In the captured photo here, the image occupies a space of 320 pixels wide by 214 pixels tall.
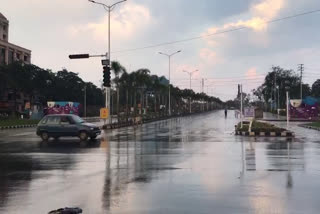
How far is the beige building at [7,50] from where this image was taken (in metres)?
104

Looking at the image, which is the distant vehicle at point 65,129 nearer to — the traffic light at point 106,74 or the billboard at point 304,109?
the traffic light at point 106,74

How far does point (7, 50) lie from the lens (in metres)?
106

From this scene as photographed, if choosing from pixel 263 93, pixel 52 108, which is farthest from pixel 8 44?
pixel 263 93

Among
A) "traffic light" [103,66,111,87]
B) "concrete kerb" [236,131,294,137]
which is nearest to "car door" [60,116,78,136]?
"traffic light" [103,66,111,87]

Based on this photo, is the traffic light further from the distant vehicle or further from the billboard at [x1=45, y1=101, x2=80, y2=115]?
the billboard at [x1=45, y1=101, x2=80, y2=115]

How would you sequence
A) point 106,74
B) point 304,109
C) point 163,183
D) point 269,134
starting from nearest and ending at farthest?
point 163,183, point 269,134, point 106,74, point 304,109

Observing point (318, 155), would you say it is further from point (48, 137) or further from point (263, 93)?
point (263, 93)

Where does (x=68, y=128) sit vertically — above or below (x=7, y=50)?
below

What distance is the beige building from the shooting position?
10431cm

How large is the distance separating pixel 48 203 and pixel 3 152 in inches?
448

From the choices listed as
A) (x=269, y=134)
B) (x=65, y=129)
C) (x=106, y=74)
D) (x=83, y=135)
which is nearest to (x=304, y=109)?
(x=106, y=74)

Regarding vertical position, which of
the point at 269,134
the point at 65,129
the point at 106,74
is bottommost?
the point at 269,134

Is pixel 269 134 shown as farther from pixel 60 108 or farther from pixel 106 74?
pixel 60 108

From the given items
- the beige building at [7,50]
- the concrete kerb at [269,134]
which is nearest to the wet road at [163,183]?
the concrete kerb at [269,134]
